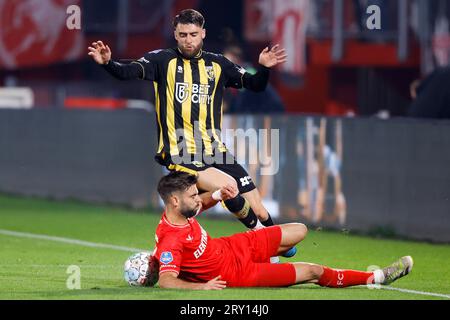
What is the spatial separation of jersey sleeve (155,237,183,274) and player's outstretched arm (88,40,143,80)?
6.49 ft

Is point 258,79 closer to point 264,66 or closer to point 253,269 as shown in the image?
point 264,66

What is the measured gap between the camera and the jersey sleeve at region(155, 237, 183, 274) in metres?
11.8

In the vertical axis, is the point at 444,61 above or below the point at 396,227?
above

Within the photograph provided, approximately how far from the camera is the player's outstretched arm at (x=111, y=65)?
13.0m

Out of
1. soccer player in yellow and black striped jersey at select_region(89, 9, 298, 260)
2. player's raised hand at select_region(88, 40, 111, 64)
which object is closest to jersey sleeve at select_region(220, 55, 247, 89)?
soccer player in yellow and black striped jersey at select_region(89, 9, 298, 260)

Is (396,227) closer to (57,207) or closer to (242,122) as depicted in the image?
(242,122)

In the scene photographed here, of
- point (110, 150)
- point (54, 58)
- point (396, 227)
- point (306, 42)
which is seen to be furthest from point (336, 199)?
point (54, 58)

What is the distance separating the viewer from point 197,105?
13.8 metres

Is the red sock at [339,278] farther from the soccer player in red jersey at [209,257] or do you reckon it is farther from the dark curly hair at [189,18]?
the dark curly hair at [189,18]

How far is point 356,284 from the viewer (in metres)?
12.4

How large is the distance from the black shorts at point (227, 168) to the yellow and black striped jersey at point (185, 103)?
3.3 inches

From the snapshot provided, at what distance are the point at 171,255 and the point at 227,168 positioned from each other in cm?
223

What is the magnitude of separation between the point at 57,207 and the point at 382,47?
8.39 meters

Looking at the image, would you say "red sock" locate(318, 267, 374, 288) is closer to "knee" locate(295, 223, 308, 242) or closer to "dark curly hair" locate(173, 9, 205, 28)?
"knee" locate(295, 223, 308, 242)
